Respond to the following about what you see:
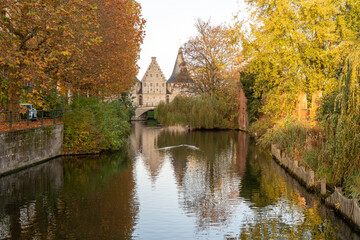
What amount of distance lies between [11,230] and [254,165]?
14.0 m

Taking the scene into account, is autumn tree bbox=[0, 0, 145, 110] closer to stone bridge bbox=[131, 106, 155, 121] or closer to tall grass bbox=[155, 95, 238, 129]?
tall grass bbox=[155, 95, 238, 129]

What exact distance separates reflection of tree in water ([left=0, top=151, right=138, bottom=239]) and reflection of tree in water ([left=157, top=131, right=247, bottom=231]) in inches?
80.0

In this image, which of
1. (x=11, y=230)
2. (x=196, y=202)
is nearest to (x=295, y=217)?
(x=196, y=202)

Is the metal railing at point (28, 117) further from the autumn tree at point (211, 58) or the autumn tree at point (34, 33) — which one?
the autumn tree at point (211, 58)

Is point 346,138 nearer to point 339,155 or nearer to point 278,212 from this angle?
point 339,155

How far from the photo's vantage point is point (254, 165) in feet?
70.4

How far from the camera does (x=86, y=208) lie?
12430 mm

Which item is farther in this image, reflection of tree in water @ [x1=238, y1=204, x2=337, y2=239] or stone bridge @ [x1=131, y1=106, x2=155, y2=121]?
stone bridge @ [x1=131, y1=106, x2=155, y2=121]

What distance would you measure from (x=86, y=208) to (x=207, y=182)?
5.90 meters

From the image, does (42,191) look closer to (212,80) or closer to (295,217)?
(295,217)

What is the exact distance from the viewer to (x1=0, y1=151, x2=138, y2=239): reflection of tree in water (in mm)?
10117

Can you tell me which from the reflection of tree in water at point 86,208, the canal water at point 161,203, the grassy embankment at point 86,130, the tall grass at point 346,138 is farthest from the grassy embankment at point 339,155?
the grassy embankment at point 86,130

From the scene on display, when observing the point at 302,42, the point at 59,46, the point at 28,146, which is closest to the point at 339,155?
the point at 59,46

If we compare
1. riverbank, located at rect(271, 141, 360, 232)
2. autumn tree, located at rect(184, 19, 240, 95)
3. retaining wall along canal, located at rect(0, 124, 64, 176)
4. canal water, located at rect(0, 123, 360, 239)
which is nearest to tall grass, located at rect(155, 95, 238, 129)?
autumn tree, located at rect(184, 19, 240, 95)
